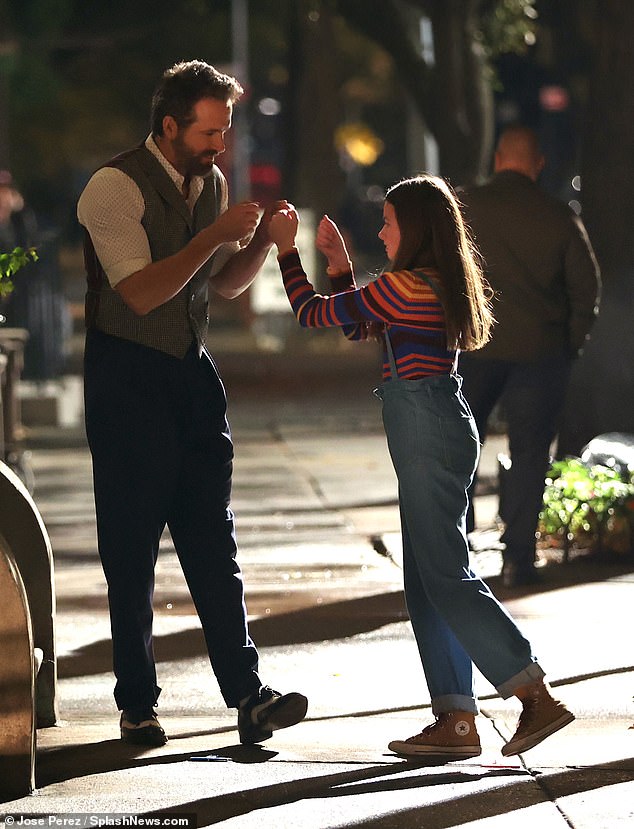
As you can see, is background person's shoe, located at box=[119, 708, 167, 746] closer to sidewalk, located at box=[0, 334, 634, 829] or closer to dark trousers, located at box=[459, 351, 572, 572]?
sidewalk, located at box=[0, 334, 634, 829]

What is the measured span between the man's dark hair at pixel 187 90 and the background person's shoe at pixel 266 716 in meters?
1.74

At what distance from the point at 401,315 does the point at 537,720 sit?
1.22 metres

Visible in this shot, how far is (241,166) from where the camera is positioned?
52.5 m

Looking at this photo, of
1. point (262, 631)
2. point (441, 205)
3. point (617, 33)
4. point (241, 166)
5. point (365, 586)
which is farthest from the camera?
point (241, 166)

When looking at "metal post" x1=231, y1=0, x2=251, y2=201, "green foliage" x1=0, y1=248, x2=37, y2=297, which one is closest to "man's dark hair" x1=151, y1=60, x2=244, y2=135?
"green foliage" x1=0, y1=248, x2=37, y2=297

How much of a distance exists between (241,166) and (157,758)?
47922 mm

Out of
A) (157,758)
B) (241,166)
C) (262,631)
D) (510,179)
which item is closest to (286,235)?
(157,758)

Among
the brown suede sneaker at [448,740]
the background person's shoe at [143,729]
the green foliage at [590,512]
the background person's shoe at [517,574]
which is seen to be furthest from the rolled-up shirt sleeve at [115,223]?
the green foliage at [590,512]

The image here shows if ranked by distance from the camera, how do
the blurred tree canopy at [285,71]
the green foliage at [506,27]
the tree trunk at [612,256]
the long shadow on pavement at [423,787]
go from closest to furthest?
the long shadow on pavement at [423,787] < the tree trunk at [612,256] < the blurred tree canopy at [285,71] < the green foliage at [506,27]

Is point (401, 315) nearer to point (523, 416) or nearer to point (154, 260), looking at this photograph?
point (154, 260)

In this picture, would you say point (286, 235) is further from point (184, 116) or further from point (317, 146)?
point (317, 146)

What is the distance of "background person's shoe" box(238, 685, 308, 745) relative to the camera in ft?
17.9

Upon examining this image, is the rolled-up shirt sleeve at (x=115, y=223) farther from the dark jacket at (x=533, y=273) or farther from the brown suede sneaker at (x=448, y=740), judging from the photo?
the dark jacket at (x=533, y=273)

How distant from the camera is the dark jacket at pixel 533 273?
26.9ft
